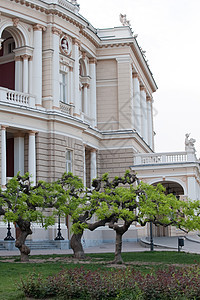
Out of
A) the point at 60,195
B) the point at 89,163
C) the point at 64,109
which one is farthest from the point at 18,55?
the point at 60,195

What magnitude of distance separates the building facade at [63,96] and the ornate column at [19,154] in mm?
72

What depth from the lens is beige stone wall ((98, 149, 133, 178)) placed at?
4706 cm

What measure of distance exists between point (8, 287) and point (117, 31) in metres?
38.0

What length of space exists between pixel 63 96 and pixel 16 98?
5.89 metres

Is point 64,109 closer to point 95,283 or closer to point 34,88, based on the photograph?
point 34,88

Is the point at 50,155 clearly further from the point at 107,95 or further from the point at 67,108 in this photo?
the point at 107,95

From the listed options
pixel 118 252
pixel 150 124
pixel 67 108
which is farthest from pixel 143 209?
pixel 150 124

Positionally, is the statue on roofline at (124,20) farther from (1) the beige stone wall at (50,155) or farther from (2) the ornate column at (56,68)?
(1) the beige stone wall at (50,155)

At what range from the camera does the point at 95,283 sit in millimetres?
12570

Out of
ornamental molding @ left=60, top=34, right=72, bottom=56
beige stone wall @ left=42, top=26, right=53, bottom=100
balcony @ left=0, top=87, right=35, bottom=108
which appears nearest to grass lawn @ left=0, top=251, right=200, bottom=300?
balcony @ left=0, top=87, right=35, bottom=108

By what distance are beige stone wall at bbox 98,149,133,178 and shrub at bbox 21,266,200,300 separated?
3377 cm

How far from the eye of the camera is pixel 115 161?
47531mm

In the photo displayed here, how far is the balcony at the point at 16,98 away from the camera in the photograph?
116 ft

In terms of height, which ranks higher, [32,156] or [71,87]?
[71,87]
